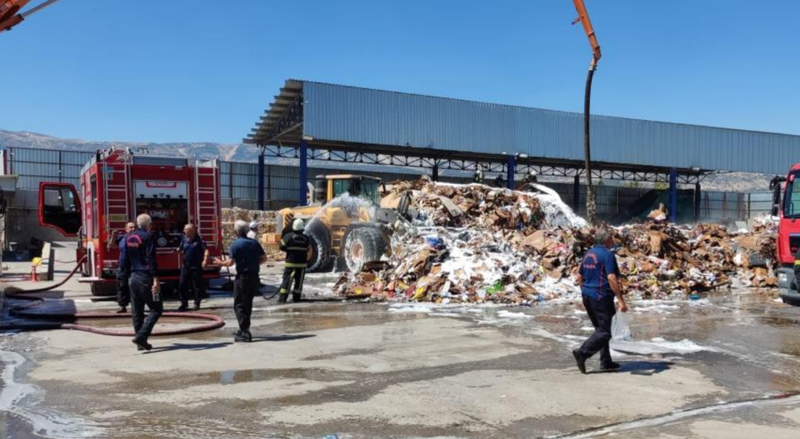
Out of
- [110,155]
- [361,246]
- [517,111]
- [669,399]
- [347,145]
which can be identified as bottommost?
[669,399]

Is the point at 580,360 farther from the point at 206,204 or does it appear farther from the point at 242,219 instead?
the point at 242,219

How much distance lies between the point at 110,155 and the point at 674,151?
37.0 m

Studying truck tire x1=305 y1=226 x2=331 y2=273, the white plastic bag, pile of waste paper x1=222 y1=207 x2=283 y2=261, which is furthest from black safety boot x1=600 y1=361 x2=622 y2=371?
pile of waste paper x1=222 y1=207 x2=283 y2=261

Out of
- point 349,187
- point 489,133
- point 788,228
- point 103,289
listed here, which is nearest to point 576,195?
point 489,133

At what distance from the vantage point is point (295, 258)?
12727mm

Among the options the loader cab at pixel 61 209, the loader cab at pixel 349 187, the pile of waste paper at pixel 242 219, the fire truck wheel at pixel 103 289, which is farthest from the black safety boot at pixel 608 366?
the pile of waste paper at pixel 242 219

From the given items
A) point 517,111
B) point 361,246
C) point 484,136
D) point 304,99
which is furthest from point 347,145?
point 361,246

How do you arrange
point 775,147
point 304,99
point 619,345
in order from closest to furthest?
point 619,345 → point 304,99 → point 775,147

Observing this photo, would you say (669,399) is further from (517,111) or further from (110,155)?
(517,111)

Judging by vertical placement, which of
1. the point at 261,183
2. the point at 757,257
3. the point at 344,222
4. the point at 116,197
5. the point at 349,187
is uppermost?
the point at 261,183

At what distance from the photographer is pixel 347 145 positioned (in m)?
32.4

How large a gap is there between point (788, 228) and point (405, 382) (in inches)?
331

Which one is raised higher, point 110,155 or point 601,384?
point 110,155

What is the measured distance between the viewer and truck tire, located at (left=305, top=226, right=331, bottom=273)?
1842cm
